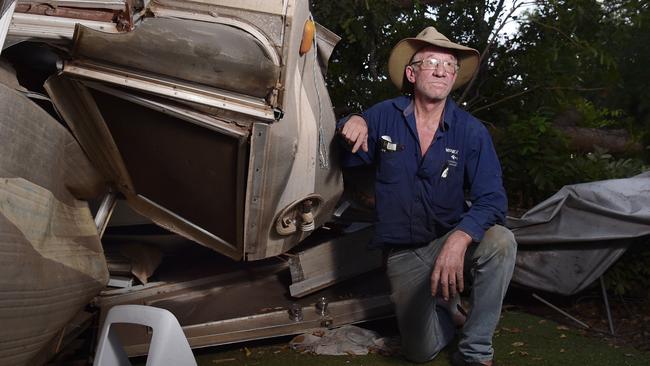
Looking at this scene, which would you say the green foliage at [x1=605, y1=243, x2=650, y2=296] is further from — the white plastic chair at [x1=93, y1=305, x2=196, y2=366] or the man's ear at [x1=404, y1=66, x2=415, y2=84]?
the white plastic chair at [x1=93, y1=305, x2=196, y2=366]

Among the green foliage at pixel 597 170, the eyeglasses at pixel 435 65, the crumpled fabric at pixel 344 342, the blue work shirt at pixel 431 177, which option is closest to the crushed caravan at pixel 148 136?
the blue work shirt at pixel 431 177

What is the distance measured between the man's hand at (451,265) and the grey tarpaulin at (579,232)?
1.17 m

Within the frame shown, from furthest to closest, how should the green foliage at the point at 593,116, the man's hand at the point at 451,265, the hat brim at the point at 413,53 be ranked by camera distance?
the green foliage at the point at 593,116, the hat brim at the point at 413,53, the man's hand at the point at 451,265

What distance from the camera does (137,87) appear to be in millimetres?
2854

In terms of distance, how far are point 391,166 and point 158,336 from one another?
5.12 ft

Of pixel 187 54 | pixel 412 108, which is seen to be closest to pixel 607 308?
pixel 412 108

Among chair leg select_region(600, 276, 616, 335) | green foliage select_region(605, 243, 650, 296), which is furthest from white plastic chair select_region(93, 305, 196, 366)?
green foliage select_region(605, 243, 650, 296)

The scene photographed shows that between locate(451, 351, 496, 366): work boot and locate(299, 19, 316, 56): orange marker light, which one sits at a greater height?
locate(299, 19, 316, 56): orange marker light

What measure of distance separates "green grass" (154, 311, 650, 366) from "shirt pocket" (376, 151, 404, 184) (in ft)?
3.03

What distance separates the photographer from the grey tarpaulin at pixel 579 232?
411cm

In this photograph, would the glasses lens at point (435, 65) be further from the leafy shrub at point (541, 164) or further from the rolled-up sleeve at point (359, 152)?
the leafy shrub at point (541, 164)

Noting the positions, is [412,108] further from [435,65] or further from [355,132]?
[355,132]

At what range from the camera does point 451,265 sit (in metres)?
3.20

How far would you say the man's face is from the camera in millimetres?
3627
